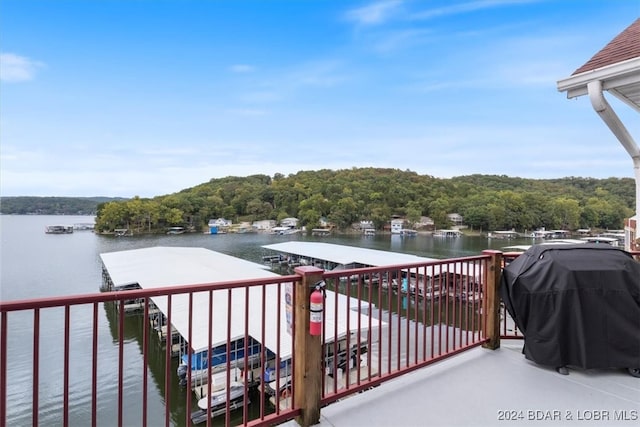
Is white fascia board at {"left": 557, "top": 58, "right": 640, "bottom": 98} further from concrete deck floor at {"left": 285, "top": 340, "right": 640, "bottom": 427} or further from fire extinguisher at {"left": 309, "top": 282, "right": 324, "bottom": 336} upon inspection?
fire extinguisher at {"left": 309, "top": 282, "right": 324, "bottom": 336}

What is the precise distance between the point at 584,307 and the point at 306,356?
6.82 ft

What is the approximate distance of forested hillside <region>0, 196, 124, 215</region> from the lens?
2685 inches

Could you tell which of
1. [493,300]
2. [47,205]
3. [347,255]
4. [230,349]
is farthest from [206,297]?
[47,205]

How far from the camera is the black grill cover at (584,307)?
2.39 m

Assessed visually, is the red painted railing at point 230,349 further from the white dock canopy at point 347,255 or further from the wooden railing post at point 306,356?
the white dock canopy at point 347,255

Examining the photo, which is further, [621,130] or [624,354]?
[621,130]

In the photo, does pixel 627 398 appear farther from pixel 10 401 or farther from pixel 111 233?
pixel 111 233

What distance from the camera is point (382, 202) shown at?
74562 millimetres

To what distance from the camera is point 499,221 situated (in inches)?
2441

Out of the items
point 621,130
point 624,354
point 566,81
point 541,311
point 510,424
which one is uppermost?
point 566,81

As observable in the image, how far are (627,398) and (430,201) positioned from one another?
241 ft

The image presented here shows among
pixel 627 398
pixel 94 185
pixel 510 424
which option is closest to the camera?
pixel 510 424

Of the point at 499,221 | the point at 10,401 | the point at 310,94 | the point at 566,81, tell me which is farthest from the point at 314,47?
the point at 499,221

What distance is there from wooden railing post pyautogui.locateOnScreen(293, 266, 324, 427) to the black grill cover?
69.2 inches
